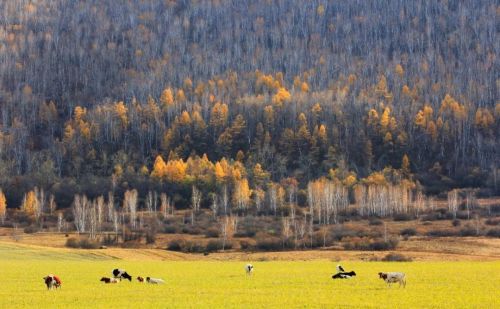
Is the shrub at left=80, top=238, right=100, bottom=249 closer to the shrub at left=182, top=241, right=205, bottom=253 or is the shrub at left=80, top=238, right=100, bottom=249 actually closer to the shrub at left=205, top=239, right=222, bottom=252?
the shrub at left=182, top=241, right=205, bottom=253

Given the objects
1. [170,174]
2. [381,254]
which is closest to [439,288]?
[381,254]

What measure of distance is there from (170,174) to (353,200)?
31.3 meters

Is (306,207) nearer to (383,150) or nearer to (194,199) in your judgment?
(194,199)

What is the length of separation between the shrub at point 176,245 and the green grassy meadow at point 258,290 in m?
37.8

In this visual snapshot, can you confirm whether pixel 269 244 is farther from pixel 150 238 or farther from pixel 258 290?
pixel 258 290

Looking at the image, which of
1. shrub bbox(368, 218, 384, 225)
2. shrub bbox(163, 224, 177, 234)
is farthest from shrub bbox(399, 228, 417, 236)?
shrub bbox(163, 224, 177, 234)

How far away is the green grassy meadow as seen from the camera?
100 feet

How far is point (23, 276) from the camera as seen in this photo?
154 ft

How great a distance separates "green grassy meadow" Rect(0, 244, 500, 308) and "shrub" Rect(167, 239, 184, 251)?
37.8 meters

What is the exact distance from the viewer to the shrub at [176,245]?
89.6 m

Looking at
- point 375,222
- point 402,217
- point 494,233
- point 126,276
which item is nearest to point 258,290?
point 126,276

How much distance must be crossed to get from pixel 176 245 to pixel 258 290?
2165 inches

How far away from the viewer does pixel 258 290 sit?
3619cm

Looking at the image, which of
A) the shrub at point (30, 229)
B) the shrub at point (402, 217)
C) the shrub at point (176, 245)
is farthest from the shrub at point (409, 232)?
the shrub at point (30, 229)
